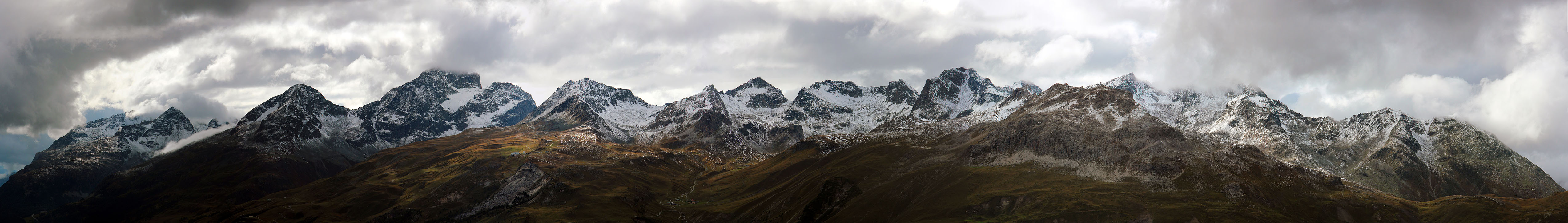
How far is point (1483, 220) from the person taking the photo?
610 feet

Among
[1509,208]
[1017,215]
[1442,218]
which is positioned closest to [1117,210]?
[1017,215]

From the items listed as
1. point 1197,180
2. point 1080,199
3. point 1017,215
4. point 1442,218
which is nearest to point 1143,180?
point 1197,180

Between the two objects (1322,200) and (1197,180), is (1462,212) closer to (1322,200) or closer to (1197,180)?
(1322,200)

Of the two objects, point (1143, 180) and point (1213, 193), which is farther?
point (1143, 180)

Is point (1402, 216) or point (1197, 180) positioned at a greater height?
point (1197, 180)

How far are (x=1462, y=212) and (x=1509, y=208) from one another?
14688 millimetres

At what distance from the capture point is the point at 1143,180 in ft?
656

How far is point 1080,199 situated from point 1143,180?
86.9ft

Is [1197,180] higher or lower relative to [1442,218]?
higher

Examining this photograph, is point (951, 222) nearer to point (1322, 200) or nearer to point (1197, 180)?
point (1197, 180)

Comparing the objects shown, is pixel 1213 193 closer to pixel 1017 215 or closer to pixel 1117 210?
pixel 1117 210

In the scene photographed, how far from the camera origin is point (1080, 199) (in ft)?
620

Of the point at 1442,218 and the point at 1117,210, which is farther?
the point at 1442,218

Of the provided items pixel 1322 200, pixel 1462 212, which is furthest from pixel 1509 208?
pixel 1322 200
